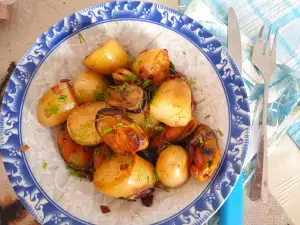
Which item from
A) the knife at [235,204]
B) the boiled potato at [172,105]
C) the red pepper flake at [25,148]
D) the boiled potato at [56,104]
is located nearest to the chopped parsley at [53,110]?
the boiled potato at [56,104]

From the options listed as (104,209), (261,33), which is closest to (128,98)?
(104,209)

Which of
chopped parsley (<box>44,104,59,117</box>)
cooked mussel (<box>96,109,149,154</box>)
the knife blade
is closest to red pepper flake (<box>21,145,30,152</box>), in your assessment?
chopped parsley (<box>44,104,59,117</box>)

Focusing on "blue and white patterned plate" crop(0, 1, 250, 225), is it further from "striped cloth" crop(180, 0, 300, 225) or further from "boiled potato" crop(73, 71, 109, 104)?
"striped cloth" crop(180, 0, 300, 225)

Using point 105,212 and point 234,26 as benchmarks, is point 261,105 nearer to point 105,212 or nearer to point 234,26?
point 234,26

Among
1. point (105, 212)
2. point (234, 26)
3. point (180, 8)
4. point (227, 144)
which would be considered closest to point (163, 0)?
point (180, 8)

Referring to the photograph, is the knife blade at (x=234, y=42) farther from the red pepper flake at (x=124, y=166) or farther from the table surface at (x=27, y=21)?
the red pepper flake at (x=124, y=166)

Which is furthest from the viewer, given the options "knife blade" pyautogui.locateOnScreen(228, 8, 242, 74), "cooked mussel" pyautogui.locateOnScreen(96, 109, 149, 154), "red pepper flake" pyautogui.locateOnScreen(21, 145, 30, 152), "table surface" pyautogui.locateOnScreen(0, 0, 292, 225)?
"table surface" pyautogui.locateOnScreen(0, 0, 292, 225)
